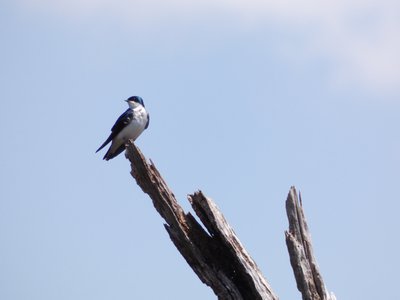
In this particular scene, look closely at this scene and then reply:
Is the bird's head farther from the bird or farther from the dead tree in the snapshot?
the dead tree

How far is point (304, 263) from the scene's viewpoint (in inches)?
306

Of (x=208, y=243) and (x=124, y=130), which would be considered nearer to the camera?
(x=208, y=243)

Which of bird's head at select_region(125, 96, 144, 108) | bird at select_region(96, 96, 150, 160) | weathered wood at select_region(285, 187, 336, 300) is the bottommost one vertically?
weathered wood at select_region(285, 187, 336, 300)

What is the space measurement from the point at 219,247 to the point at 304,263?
3.25ft

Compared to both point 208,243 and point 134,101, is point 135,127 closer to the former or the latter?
point 134,101

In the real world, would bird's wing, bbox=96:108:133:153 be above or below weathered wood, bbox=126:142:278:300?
above

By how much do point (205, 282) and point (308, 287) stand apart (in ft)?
3.84

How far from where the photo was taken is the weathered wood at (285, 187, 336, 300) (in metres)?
7.69

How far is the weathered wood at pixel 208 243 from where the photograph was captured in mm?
7586

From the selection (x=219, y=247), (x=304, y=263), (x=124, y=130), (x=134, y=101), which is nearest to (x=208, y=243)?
(x=219, y=247)

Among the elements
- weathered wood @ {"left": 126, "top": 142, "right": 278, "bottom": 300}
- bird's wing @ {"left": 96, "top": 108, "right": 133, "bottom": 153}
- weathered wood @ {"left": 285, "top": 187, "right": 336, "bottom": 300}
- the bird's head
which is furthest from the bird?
weathered wood @ {"left": 285, "top": 187, "right": 336, "bottom": 300}

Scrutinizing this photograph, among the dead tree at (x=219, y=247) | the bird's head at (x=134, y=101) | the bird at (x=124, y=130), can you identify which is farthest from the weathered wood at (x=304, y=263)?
the bird's head at (x=134, y=101)

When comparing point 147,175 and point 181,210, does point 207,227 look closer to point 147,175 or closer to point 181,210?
point 181,210

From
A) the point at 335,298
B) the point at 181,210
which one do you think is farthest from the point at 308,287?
the point at 181,210
